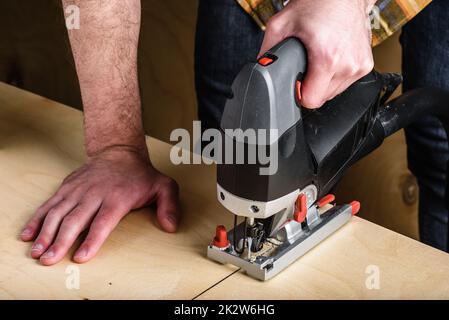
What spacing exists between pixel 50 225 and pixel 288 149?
401mm

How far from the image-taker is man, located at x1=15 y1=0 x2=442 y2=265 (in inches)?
36.6

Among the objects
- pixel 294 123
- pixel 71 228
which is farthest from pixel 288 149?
pixel 71 228

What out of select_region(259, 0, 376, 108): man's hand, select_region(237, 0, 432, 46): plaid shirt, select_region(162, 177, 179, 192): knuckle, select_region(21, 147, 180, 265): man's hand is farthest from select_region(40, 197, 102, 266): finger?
select_region(237, 0, 432, 46): plaid shirt

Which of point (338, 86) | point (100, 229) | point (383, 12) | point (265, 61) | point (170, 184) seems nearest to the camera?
point (265, 61)

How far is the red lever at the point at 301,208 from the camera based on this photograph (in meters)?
1.01

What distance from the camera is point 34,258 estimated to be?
106 centimetres

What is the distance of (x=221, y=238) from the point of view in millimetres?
1039

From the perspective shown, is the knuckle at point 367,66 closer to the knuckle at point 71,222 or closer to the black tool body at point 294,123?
the black tool body at point 294,123

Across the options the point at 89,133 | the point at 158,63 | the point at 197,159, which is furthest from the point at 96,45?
the point at 158,63

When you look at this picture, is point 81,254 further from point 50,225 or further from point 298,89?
point 298,89

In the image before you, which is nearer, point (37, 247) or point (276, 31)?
point (276, 31)

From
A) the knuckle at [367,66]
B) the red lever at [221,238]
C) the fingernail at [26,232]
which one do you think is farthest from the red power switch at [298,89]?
the fingernail at [26,232]

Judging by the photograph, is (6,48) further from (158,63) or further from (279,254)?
(279,254)

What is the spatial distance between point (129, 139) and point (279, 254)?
37 cm
